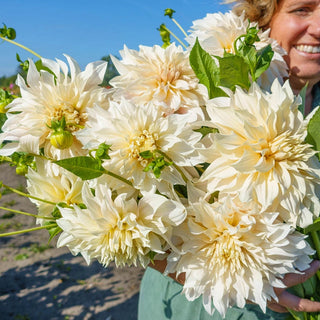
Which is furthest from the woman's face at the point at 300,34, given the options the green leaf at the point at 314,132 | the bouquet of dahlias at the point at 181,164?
the green leaf at the point at 314,132

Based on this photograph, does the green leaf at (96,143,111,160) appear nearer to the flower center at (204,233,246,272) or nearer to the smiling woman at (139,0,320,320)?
the flower center at (204,233,246,272)

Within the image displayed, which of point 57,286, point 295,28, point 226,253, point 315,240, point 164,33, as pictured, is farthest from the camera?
point 57,286

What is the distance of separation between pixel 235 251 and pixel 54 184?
14.2 inches

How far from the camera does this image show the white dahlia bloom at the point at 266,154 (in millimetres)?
619

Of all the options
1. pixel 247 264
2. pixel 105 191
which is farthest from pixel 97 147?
pixel 247 264

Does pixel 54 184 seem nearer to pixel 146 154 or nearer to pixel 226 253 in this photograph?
pixel 146 154

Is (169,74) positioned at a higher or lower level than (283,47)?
lower

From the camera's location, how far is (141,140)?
62 cm

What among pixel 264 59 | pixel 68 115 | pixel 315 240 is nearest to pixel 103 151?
pixel 68 115

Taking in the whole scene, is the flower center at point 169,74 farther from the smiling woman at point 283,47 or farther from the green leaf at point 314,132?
the smiling woman at point 283,47

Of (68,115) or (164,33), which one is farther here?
(164,33)

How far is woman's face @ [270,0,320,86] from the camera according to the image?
1186 mm

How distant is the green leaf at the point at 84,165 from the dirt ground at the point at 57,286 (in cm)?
246

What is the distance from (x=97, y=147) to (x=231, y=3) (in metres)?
0.97
